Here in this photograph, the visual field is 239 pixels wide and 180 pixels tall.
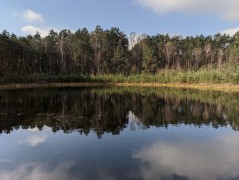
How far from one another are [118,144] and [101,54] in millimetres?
55267

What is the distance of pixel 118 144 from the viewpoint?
1138 cm

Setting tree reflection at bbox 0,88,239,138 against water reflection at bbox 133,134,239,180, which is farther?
tree reflection at bbox 0,88,239,138

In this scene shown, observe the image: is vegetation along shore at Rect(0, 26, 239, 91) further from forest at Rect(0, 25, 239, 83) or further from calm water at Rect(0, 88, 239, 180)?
calm water at Rect(0, 88, 239, 180)

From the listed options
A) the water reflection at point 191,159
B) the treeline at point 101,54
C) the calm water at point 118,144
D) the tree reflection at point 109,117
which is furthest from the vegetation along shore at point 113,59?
the water reflection at point 191,159

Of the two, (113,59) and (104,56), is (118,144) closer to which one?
(113,59)

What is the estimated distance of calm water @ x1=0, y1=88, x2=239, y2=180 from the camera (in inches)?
330

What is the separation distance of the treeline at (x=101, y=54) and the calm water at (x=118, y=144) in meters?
39.9

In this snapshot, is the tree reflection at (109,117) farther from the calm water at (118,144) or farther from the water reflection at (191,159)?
the water reflection at (191,159)

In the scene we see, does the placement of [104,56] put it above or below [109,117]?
above

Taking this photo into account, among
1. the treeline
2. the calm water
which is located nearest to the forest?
the treeline

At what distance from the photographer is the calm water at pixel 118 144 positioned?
8375 millimetres

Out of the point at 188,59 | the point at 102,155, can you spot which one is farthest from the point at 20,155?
the point at 188,59

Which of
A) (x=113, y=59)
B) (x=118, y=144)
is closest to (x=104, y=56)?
(x=113, y=59)

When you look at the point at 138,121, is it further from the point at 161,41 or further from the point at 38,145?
the point at 161,41
